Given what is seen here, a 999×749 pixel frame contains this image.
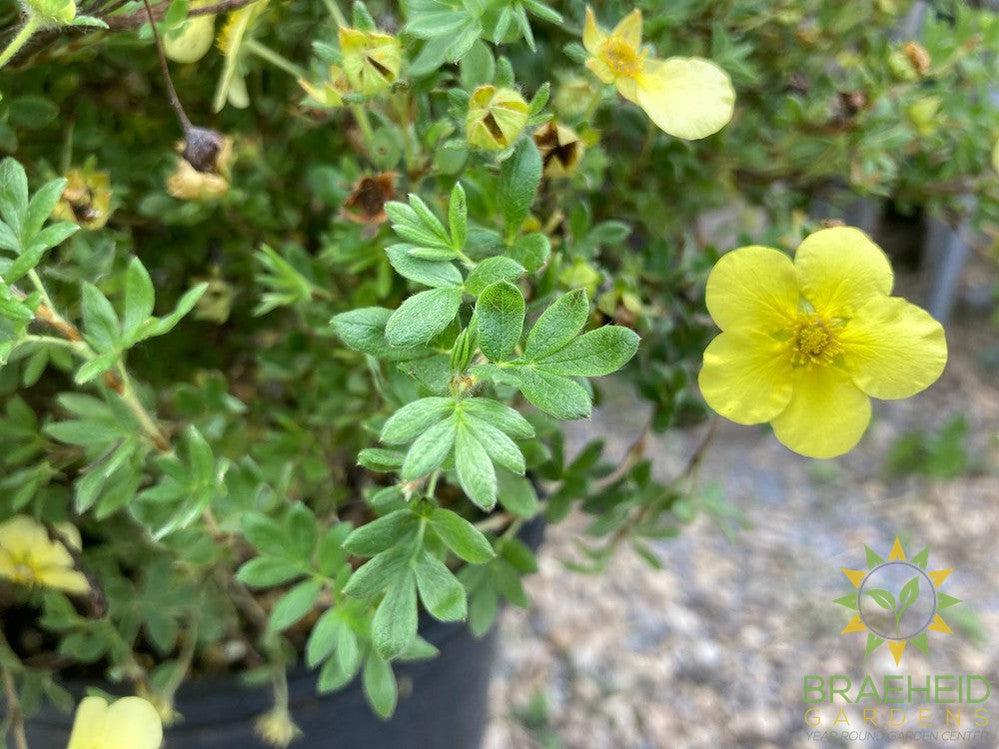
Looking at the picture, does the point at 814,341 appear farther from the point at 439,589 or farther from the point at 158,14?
the point at 158,14

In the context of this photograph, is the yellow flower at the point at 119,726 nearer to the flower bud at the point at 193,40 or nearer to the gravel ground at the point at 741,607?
the flower bud at the point at 193,40

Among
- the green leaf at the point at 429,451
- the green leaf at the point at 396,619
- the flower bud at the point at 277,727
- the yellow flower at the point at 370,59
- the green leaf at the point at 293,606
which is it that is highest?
the yellow flower at the point at 370,59

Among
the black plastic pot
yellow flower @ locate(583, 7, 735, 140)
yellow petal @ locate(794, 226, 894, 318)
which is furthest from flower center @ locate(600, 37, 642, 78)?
the black plastic pot

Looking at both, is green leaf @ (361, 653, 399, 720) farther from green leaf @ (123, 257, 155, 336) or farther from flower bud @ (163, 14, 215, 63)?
flower bud @ (163, 14, 215, 63)

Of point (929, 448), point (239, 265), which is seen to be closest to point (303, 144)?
point (239, 265)

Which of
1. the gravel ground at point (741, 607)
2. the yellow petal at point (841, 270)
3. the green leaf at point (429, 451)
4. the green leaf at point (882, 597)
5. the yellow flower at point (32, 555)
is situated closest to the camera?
the green leaf at point (429, 451)

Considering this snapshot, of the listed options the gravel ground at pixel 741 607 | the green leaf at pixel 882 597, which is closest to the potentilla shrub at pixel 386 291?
the green leaf at pixel 882 597
